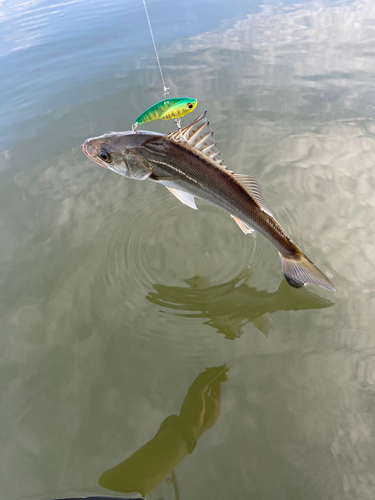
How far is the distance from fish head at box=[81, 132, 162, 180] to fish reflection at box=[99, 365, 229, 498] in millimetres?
1908

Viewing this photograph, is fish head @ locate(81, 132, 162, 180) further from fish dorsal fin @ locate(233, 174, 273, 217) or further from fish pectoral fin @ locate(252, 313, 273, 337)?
fish pectoral fin @ locate(252, 313, 273, 337)

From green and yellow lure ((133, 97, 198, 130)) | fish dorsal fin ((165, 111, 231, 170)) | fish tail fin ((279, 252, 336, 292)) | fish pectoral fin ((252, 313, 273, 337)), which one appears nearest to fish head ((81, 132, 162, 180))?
green and yellow lure ((133, 97, 198, 130))

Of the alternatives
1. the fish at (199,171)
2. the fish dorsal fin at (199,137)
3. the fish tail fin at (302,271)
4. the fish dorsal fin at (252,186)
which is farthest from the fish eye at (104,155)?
the fish tail fin at (302,271)

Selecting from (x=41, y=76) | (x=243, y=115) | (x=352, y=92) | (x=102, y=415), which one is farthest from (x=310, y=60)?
(x=102, y=415)

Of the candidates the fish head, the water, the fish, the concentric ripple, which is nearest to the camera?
the water

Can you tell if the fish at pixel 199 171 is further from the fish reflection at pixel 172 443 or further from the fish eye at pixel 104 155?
the fish reflection at pixel 172 443

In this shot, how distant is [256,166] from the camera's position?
4656mm

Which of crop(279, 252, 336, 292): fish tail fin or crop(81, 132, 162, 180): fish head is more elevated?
crop(81, 132, 162, 180): fish head

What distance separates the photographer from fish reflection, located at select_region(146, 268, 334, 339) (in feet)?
10.5

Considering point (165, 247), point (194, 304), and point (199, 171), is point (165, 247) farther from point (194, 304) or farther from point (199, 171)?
point (199, 171)

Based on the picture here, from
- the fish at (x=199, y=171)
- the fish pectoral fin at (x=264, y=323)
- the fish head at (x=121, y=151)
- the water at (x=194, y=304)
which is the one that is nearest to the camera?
the water at (x=194, y=304)

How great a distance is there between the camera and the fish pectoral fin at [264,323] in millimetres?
3105

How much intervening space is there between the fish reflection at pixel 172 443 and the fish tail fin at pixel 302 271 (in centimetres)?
103

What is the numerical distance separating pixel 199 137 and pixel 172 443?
2430mm
